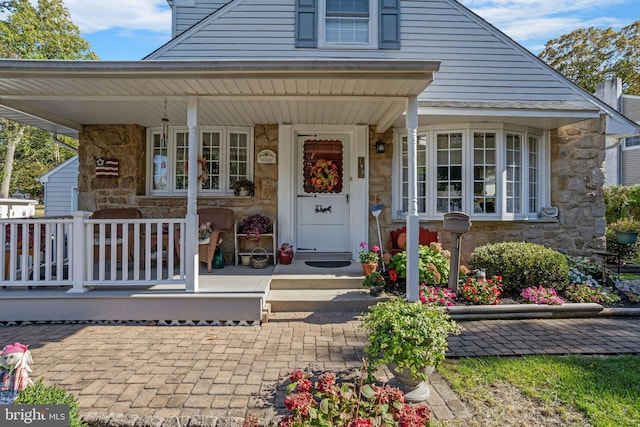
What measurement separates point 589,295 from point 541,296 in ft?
2.45

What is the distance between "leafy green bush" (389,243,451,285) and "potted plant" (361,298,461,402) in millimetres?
2164

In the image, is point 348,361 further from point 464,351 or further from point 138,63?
point 138,63

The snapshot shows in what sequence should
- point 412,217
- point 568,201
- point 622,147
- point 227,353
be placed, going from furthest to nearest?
point 622,147 → point 568,201 → point 412,217 → point 227,353

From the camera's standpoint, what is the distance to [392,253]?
5.51m

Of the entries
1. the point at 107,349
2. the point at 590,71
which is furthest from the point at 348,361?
the point at 590,71

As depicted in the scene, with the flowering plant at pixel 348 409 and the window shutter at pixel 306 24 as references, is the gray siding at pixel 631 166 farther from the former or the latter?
the flowering plant at pixel 348 409

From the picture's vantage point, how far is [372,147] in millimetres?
5965

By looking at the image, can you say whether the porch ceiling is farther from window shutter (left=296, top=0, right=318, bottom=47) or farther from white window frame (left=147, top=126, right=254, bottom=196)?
window shutter (left=296, top=0, right=318, bottom=47)

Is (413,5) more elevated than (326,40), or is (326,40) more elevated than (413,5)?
(413,5)

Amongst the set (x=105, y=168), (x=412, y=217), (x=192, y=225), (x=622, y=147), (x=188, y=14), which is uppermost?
(x=188, y=14)

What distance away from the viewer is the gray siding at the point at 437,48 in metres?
6.07

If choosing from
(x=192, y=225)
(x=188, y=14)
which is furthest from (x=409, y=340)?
(x=188, y=14)

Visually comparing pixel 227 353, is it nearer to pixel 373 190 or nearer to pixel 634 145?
pixel 373 190

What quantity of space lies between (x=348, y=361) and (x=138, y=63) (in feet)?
12.1
